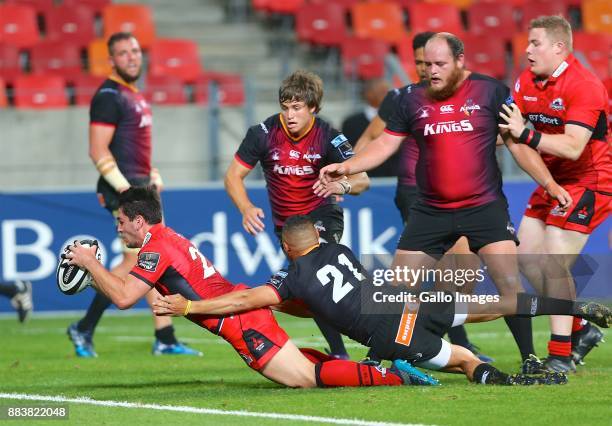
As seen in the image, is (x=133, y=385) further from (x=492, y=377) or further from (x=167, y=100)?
(x=167, y=100)

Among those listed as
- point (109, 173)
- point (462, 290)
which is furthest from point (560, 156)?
point (109, 173)

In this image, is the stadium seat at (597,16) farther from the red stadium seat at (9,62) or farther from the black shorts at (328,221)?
the black shorts at (328,221)

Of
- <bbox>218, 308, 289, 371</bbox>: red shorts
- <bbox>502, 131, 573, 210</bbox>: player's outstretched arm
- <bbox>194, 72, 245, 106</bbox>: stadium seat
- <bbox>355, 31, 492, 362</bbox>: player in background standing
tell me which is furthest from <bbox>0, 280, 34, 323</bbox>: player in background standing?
<bbox>194, 72, 245, 106</bbox>: stadium seat

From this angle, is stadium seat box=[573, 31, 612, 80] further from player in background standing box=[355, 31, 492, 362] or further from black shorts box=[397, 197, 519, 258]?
black shorts box=[397, 197, 519, 258]

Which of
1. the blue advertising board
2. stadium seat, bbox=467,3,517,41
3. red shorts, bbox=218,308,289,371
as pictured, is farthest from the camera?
stadium seat, bbox=467,3,517,41

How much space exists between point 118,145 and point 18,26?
8794 mm

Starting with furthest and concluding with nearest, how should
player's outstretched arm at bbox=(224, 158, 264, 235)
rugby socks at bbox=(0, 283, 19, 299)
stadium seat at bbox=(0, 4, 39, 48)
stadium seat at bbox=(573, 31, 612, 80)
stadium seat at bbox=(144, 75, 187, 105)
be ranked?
1. stadium seat at bbox=(573, 31, 612, 80)
2. stadium seat at bbox=(0, 4, 39, 48)
3. stadium seat at bbox=(144, 75, 187, 105)
4. rugby socks at bbox=(0, 283, 19, 299)
5. player's outstretched arm at bbox=(224, 158, 264, 235)

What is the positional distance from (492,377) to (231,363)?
290 cm

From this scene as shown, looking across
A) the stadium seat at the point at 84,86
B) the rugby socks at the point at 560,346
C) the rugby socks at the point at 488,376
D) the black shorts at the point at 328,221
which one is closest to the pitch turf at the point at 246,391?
the rugby socks at the point at 488,376

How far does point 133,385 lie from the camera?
869cm

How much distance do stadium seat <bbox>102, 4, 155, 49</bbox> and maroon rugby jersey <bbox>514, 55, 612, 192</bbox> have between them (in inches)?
443

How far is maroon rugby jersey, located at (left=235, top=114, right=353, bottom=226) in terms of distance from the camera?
30.0 feet

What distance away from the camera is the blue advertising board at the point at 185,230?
14.2 meters

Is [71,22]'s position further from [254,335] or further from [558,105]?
[254,335]
